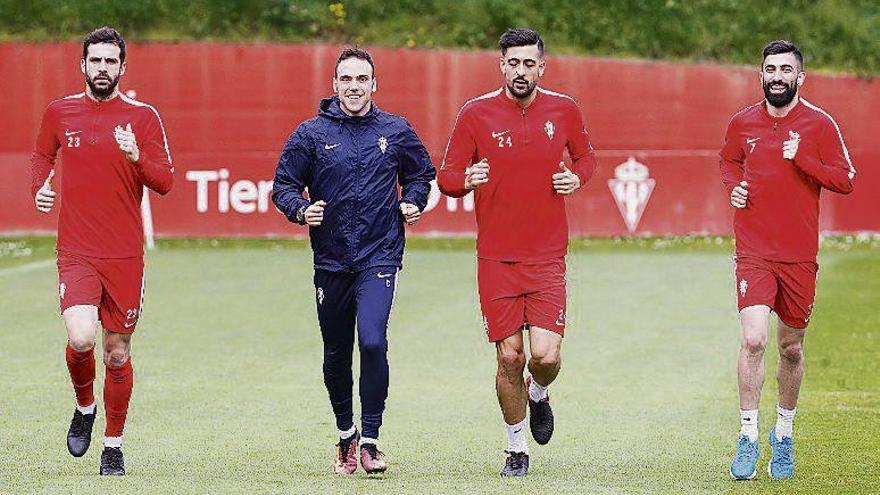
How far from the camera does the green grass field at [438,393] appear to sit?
34.4 feet

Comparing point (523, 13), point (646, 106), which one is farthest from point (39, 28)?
point (646, 106)

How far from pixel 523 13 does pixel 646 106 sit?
4.91 m

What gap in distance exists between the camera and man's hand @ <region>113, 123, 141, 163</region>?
33.9 feet

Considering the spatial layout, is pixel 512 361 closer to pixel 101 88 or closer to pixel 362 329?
pixel 362 329

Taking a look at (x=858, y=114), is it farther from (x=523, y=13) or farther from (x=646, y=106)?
(x=523, y=13)

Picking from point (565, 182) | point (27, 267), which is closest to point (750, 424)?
point (565, 182)

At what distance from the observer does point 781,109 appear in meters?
10.6

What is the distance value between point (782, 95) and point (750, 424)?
1710 mm

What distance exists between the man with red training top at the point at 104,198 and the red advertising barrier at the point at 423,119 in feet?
72.5

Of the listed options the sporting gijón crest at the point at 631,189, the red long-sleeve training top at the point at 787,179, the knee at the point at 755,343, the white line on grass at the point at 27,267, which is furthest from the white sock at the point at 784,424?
the sporting gijón crest at the point at 631,189

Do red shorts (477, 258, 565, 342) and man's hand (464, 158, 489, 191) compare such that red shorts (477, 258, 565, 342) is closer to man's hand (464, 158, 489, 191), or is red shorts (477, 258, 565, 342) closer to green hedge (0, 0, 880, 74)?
man's hand (464, 158, 489, 191)

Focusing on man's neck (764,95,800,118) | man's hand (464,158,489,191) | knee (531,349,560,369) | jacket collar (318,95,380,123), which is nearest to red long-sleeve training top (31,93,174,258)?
jacket collar (318,95,380,123)

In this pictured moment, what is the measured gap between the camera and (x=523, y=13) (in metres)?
38.4

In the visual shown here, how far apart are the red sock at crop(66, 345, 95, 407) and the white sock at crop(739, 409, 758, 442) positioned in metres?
3.42
